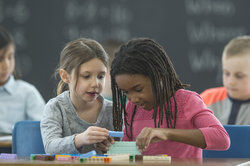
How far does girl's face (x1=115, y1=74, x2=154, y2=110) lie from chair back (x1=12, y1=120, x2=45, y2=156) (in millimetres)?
647

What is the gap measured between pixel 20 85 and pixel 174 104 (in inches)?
75.7

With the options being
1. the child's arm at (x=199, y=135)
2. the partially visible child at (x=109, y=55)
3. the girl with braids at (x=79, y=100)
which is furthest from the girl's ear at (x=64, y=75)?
the partially visible child at (x=109, y=55)

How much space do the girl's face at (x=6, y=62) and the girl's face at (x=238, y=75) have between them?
1545 mm

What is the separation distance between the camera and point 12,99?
3.31 m

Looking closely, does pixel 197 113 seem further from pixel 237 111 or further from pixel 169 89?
pixel 237 111

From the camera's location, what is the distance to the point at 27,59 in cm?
427

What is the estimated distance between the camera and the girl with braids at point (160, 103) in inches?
59.3

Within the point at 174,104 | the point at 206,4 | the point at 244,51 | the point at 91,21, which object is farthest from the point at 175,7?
the point at 174,104

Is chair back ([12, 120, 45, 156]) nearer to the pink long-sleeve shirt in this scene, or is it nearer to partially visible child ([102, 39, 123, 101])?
the pink long-sleeve shirt

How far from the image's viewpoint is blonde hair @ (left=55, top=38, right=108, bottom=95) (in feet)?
6.23

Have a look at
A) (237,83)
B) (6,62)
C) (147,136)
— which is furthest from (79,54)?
(6,62)

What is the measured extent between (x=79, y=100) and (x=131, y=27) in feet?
7.86

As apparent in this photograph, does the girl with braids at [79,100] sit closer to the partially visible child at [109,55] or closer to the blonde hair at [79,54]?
the blonde hair at [79,54]

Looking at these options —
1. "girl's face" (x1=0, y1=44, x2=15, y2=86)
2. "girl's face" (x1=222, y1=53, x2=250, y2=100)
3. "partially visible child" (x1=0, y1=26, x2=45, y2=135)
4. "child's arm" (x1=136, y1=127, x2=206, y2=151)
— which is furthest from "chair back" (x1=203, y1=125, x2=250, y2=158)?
"girl's face" (x1=0, y1=44, x2=15, y2=86)
